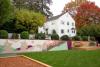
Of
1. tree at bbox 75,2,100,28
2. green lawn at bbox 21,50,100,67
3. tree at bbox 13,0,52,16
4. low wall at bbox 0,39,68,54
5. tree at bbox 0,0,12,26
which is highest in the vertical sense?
tree at bbox 13,0,52,16

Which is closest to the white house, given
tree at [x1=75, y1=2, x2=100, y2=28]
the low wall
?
tree at [x1=75, y1=2, x2=100, y2=28]

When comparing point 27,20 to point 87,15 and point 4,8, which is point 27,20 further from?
point 87,15

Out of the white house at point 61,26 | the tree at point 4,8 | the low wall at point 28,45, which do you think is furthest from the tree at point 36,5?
the tree at point 4,8

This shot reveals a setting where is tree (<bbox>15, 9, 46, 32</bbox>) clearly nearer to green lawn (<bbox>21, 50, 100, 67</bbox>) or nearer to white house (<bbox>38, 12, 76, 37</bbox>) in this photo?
white house (<bbox>38, 12, 76, 37</bbox>)

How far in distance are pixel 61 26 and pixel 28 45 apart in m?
25.2

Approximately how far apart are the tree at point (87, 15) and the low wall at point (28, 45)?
24.2m

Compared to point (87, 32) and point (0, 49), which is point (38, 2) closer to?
point (87, 32)

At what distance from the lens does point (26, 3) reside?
60344 mm

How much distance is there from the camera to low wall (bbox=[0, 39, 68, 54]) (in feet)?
93.9

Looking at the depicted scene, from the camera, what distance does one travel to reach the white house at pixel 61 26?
5453 centimetres

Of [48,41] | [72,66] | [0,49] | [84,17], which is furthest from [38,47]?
[84,17]

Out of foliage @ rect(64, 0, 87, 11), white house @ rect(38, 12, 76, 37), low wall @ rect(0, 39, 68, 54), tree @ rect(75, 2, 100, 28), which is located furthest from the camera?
foliage @ rect(64, 0, 87, 11)

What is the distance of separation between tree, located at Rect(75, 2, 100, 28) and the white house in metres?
2.92

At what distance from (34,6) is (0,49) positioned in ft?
116
